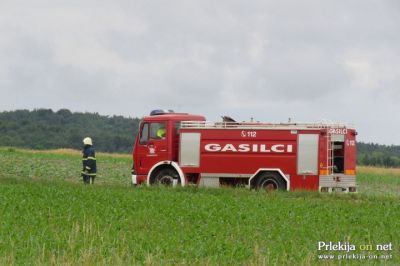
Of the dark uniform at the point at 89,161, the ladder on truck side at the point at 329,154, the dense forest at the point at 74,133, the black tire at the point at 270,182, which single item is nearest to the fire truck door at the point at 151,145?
the dark uniform at the point at 89,161

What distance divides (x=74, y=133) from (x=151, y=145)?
110m

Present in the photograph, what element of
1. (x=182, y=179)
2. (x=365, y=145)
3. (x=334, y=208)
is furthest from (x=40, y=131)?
(x=334, y=208)

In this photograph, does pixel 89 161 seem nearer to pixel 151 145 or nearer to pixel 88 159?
pixel 88 159

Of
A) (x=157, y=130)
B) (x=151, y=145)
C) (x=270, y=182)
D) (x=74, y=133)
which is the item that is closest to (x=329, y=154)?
(x=270, y=182)

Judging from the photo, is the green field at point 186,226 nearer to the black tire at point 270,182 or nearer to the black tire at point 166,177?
the black tire at point 270,182

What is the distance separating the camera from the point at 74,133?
139500 millimetres

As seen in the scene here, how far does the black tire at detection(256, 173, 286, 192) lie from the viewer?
2995 cm

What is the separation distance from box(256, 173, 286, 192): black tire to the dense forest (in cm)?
7285

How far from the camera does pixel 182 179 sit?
3056 cm

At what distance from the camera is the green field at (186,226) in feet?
47.5

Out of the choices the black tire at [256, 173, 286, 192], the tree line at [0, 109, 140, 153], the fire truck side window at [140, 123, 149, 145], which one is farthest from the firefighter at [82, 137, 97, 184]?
the tree line at [0, 109, 140, 153]

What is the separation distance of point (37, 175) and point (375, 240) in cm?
2950

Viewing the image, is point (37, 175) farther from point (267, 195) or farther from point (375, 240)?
point (375, 240)

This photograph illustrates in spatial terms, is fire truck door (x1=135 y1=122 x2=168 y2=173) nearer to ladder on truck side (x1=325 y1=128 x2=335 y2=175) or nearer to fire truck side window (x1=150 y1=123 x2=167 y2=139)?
fire truck side window (x1=150 y1=123 x2=167 y2=139)
